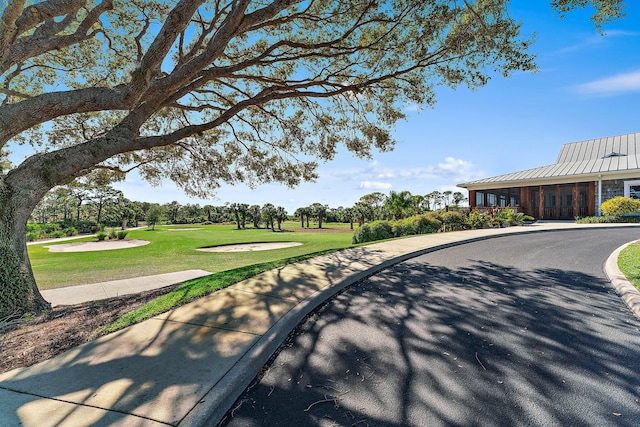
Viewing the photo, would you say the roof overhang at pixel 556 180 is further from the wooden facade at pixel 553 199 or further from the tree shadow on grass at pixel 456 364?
the tree shadow on grass at pixel 456 364

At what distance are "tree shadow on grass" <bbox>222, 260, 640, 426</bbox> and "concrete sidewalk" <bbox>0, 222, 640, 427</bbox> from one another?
0.26 meters

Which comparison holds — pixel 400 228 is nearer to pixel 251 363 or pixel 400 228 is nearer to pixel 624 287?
pixel 624 287

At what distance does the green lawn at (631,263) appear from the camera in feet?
18.8

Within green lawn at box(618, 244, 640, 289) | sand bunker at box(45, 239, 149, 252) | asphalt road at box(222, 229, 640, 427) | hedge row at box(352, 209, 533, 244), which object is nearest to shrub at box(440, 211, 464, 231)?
hedge row at box(352, 209, 533, 244)

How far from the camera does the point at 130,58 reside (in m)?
10.3

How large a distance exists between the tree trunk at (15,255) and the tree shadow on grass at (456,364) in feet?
17.2

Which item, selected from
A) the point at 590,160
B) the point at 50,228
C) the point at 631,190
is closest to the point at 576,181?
the point at 631,190

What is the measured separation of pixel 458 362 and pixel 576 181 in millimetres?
26902

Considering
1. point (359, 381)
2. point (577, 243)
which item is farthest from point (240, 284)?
point (577, 243)

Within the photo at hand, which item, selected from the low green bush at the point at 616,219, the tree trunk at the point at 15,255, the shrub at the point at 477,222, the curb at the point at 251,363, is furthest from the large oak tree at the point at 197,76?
the low green bush at the point at 616,219

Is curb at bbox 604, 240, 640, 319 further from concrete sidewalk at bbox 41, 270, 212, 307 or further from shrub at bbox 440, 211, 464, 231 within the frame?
concrete sidewalk at bbox 41, 270, 212, 307

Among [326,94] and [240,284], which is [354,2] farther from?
[240,284]

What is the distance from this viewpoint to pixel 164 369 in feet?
9.66

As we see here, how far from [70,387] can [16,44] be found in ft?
21.3
